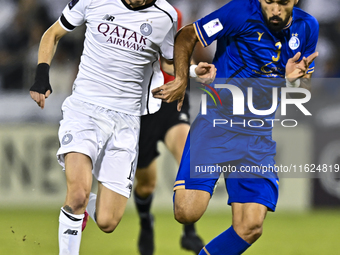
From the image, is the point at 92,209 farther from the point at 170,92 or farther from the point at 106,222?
the point at 170,92

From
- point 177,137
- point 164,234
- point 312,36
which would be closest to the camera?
point 312,36

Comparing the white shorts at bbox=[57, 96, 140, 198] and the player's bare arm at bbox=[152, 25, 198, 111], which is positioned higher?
the player's bare arm at bbox=[152, 25, 198, 111]

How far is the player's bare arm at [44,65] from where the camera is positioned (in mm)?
3346

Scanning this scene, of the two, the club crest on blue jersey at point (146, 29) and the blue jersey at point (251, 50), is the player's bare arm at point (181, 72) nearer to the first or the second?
the blue jersey at point (251, 50)

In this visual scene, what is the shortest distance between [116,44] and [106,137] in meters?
0.65

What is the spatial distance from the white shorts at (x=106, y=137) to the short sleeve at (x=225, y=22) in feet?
2.72

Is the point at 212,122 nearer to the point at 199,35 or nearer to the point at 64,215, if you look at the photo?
the point at 199,35

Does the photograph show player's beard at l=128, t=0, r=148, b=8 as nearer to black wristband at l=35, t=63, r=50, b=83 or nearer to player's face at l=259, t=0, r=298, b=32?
black wristband at l=35, t=63, r=50, b=83

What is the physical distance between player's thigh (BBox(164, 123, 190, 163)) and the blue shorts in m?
0.94

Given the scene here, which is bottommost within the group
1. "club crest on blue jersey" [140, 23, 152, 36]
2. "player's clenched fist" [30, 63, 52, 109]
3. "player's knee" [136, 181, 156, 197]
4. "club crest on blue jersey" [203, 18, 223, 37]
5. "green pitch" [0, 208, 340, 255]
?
"green pitch" [0, 208, 340, 255]

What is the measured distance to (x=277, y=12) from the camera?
305cm

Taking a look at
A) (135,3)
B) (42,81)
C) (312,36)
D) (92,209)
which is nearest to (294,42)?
(312,36)

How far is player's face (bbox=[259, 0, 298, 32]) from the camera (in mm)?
3066

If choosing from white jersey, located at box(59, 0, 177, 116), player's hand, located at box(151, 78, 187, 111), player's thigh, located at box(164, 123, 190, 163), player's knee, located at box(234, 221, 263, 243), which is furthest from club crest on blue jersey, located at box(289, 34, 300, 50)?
player's thigh, located at box(164, 123, 190, 163)
